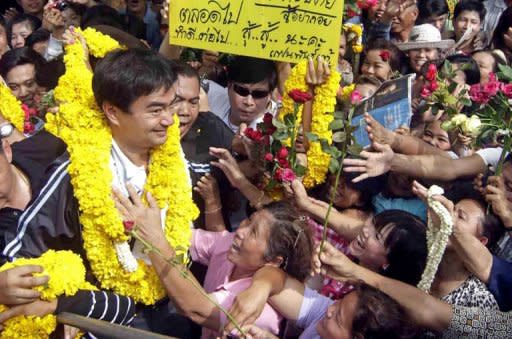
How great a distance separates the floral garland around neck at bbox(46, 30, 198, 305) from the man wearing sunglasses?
46.7 inches

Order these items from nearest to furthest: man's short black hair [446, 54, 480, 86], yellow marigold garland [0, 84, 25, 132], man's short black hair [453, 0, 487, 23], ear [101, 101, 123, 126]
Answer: ear [101, 101, 123, 126]
yellow marigold garland [0, 84, 25, 132]
man's short black hair [446, 54, 480, 86]
man's short black hair [453, 0, 487, 23]

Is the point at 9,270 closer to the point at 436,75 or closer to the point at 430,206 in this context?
the point at 430,206

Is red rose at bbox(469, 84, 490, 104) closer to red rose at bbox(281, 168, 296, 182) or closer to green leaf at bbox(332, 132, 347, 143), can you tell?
green leaf at bbox(332, 132, 347, 143)

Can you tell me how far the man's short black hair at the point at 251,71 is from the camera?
427 cm

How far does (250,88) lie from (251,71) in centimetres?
11

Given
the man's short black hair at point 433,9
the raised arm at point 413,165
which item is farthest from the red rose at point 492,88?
the man's short black hair at point 433,9

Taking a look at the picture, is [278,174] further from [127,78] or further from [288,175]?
[127,78]

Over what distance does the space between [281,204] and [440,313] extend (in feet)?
2.72

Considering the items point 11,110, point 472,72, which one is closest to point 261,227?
point 11,110

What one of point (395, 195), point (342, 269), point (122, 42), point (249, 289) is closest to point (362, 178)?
point (395, 195)

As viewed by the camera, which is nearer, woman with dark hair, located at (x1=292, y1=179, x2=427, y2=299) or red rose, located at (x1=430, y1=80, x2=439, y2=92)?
woman with dark hair, located at (x1=292, y1=179, x2=427, y2=299)

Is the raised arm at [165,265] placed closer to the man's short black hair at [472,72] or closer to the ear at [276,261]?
the ear at [276,261]

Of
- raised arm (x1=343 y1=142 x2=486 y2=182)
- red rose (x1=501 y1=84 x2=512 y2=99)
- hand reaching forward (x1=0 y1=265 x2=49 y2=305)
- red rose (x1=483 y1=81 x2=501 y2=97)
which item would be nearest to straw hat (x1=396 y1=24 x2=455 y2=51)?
raised arm (x1=343 y1=142 x2=486 y2=182)

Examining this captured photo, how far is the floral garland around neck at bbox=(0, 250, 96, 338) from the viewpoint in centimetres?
251
